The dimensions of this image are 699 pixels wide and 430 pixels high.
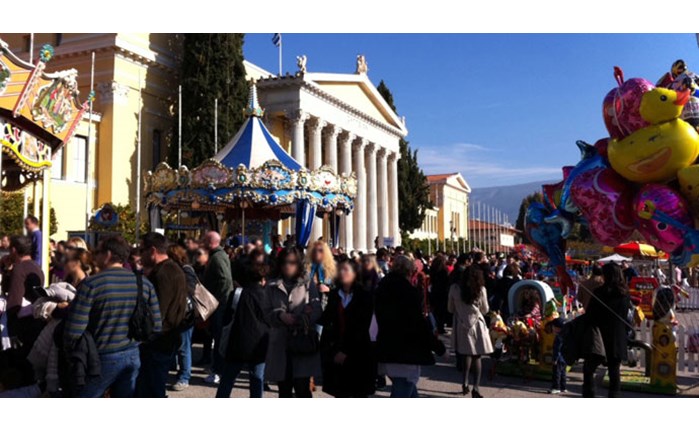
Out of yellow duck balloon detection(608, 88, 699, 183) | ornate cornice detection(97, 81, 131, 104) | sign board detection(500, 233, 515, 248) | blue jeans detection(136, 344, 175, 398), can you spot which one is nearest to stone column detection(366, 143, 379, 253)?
ornate cornice detection(97, 81, 131, 104)

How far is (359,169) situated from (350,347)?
33832 mm

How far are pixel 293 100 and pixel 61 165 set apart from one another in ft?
39.0

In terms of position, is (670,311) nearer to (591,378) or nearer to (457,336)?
(591,378)

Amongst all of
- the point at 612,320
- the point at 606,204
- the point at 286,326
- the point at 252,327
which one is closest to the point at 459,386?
the point at 612,320

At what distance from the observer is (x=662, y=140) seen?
6773 millimetres

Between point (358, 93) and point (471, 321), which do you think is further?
point (358, 93)

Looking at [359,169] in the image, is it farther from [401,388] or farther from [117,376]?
[117,376]

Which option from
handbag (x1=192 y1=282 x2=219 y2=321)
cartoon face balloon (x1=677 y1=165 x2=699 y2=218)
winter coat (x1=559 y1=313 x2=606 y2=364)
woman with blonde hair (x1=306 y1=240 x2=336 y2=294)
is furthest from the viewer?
cartoon face balloon (x1=677 y1=165 x2=699 y2=218)

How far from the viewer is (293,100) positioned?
3166cm

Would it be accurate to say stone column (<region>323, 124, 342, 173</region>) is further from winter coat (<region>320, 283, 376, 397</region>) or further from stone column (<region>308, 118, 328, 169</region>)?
winter coat (<region>320, 283, 376, 397</region>)

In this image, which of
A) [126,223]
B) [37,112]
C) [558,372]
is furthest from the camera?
[126,223]

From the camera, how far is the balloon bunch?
22.1ft

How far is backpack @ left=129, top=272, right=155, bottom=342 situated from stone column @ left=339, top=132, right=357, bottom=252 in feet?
99.2

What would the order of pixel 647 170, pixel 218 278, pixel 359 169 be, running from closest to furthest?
pixel 647 170 → pixel 218 278 → pixel 359 169
